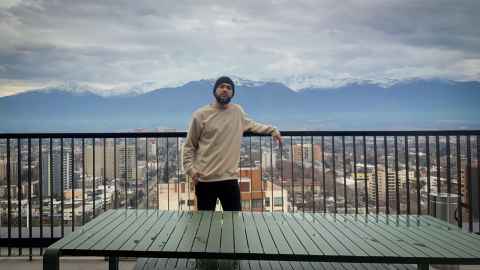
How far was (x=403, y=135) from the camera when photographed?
159 inches

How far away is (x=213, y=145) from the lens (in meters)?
3.26

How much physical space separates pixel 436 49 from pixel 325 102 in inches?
166

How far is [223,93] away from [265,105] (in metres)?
8.95

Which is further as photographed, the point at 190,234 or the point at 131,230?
the point at 131,230

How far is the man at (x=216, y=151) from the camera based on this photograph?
3252mm

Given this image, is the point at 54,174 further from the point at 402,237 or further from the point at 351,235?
the point at 402,237

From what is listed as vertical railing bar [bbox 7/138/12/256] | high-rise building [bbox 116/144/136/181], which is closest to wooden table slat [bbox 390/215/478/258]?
high-rise building [bbox 116/144/136/181]

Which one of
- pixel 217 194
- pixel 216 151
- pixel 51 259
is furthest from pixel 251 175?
pixel 51 259

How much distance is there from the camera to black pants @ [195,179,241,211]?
3.29 metres

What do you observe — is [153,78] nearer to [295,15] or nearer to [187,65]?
[187,65]

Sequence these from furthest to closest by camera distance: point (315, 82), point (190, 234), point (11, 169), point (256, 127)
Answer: point (315, 82) → point (11, 169) → point (256, 127) → point (190, 234)

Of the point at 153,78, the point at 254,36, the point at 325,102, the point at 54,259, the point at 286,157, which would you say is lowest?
the point at 54,259

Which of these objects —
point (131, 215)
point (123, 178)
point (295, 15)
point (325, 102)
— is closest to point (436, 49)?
point (325, 102)

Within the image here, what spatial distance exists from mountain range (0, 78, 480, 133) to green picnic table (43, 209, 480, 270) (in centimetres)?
791
